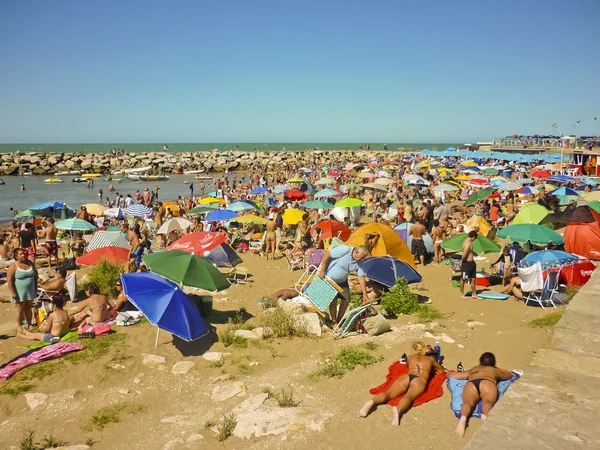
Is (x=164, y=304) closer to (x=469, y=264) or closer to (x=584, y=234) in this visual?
(x=469, y=264)

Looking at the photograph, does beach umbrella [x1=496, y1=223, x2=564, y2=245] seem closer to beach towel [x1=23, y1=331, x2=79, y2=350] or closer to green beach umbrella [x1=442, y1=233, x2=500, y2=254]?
green beach umbrella [x1=442, y1=233, x2=500, y2=254]

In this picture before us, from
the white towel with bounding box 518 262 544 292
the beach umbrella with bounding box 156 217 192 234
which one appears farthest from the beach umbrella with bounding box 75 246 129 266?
the white towel with bounding box 518 262 544 292

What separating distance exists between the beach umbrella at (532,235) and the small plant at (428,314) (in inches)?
94.0

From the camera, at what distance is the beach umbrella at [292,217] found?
13680 mm

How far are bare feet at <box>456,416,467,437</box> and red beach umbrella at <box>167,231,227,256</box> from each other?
21.9 ft

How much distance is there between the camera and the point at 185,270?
7.21 meters

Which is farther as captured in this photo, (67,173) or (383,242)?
(67,173)

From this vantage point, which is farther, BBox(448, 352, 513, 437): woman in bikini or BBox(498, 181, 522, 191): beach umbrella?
BBox(498, 181, 522, 191): beach umbrella

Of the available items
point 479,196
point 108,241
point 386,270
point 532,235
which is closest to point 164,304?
point 386,270

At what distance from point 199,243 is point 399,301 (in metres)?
4.51

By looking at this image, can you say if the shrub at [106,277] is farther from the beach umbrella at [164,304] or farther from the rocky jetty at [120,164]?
the rocky jetty at [120,164]

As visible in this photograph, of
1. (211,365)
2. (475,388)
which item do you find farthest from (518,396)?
(211,365)

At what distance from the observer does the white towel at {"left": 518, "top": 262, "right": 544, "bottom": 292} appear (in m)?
7.73

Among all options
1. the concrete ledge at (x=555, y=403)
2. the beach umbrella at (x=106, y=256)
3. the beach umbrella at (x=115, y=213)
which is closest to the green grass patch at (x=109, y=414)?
the concrete ledge at (x=555, y=403)
